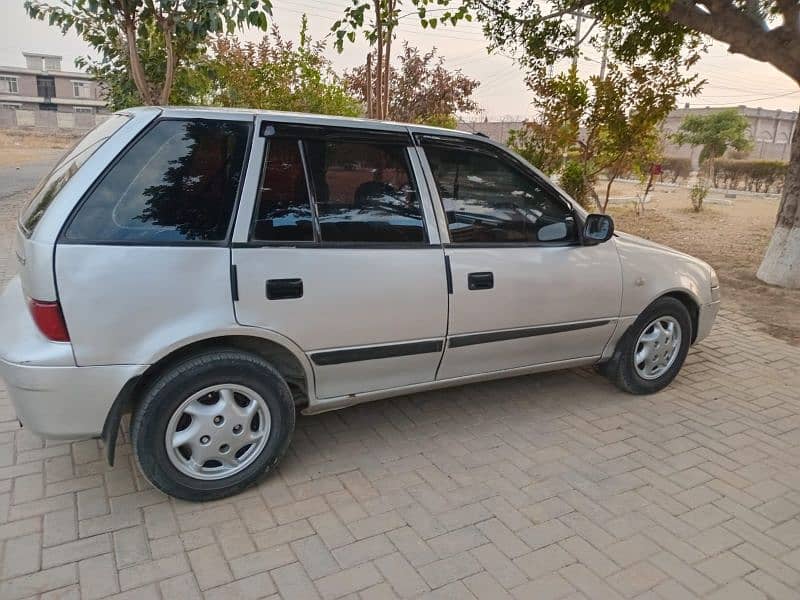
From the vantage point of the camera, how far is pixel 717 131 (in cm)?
2777

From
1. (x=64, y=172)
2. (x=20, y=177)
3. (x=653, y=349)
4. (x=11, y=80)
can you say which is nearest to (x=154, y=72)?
(x=64, y=172)

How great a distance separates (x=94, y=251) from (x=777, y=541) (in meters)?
3.34

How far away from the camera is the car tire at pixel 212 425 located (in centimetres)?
266

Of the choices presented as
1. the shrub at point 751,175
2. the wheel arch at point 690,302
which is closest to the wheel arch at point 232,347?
the wheel arch at point 690,302

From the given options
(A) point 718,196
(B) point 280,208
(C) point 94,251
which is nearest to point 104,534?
(C) point 94,251

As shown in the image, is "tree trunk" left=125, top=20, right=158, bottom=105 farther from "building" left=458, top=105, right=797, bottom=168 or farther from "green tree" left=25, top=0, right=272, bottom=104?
"building" left=458, top=105, right=797, bottom=168

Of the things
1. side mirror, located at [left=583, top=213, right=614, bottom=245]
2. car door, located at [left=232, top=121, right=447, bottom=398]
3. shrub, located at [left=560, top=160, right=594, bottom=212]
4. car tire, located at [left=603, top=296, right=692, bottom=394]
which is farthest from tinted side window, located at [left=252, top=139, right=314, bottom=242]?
shrub, located at [left=560, top=160, right=594, bottom=212]

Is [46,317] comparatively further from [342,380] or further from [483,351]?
[483,351]

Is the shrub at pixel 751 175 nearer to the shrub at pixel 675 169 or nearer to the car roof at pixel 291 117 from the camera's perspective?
the shrub at pixel 675 169

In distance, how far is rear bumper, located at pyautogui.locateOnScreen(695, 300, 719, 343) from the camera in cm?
433

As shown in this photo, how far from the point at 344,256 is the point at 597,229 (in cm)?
170

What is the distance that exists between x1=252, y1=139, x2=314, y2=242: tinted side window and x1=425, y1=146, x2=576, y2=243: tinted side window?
2.60 ft

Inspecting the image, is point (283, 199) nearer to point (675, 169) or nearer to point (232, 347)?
point (232, 347)

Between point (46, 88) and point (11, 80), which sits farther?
point (46, 88)
